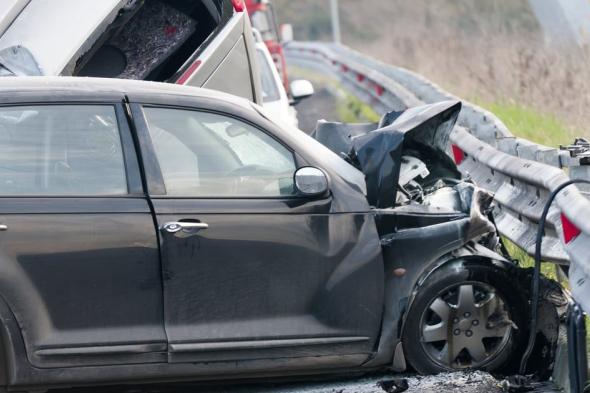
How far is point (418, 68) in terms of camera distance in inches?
963

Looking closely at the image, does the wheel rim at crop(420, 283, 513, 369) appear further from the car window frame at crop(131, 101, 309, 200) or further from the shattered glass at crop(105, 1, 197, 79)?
the shattered glass at crop(105, 1, 197, 79)

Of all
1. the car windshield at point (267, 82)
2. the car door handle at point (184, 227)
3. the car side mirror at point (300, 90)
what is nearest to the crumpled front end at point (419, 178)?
the car door handle at point (184, 227)

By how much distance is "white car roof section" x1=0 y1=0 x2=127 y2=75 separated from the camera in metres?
9.45

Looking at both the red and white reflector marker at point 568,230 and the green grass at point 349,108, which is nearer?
the red and white reflector marker at point 568,230

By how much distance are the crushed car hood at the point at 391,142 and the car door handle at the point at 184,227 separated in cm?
102

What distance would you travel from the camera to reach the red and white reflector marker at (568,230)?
5945 millimetres

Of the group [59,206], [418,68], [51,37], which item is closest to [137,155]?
[59,206]

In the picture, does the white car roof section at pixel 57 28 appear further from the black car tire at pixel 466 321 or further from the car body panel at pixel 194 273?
the black car tire at pixel 466 321

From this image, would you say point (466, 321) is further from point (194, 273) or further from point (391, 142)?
point (194, 273)

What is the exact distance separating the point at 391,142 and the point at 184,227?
4.43ft

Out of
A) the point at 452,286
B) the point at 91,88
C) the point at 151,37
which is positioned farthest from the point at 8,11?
the point at 452,286

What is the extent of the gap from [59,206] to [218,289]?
0.84m

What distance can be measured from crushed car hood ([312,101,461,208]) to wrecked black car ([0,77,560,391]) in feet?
0.06

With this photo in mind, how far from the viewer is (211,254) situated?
6055 mm
